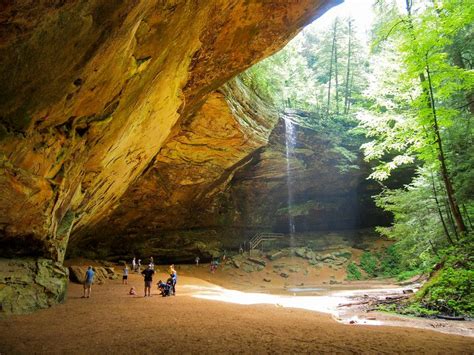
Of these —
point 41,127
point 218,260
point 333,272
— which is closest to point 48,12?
point 41,127

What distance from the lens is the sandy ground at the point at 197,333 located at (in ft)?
19.2

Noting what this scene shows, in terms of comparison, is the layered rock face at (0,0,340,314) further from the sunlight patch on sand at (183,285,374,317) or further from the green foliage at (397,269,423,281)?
the green foliage at (397,269,423,281)

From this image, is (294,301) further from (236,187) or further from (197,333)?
(236,187)

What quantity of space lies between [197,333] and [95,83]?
20.7 feet

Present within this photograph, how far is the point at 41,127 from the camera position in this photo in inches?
290

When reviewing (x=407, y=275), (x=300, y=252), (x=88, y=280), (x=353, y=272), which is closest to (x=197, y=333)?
A: (x=88, y=280)

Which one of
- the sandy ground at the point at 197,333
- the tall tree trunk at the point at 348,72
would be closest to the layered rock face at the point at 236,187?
the tall tree trunk at the point at 348,72

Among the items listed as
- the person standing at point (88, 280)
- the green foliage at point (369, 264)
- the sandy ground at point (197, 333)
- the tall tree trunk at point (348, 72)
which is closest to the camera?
the sandy ground at point (197, 333)

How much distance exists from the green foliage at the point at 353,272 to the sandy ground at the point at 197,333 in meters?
17.9

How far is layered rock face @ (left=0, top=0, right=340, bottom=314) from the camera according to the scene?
5227 millimetres

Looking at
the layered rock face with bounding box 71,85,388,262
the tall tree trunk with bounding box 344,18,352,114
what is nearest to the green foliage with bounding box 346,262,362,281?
the layered rock face with bounding box 71,85,388,262

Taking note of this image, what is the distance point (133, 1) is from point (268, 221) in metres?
27.8

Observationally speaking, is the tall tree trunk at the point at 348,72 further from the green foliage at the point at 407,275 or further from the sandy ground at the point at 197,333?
the sandy ground at the point at 197,333

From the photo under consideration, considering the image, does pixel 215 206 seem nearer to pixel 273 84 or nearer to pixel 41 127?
pixel 273 84
